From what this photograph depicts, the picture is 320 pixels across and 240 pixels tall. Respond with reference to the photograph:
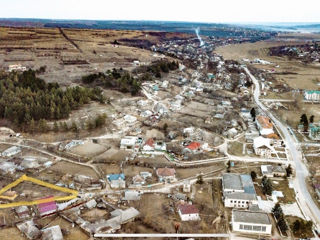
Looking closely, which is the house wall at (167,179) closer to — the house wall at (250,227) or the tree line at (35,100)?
the house wall at (250,227)

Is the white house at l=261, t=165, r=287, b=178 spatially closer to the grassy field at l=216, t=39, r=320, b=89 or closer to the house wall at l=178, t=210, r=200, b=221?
the house wall at l=178, t=210, r=200, b=221

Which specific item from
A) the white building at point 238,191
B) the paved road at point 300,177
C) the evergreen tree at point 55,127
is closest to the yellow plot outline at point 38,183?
the evergreen tree at point 55,127

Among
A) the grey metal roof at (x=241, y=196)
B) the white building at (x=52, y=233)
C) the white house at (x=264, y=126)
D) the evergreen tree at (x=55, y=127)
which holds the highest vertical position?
the white house at (x=264, y=126)

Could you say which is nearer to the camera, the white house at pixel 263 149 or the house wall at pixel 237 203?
the house wall at pixel 237 203

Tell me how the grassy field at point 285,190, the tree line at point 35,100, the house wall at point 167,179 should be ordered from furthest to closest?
the tree line at point 35,100
the house wall at point 167,179
the grassy field at point 285,190

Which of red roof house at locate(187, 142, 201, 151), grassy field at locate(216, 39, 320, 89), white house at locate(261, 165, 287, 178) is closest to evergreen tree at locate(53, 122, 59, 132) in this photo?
red roof house at locate(187, 142, 201, 151)

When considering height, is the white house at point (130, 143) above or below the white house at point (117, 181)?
above

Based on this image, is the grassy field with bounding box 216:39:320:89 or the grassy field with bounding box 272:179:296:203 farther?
the grassy field with bounding box 216:39:320:89
